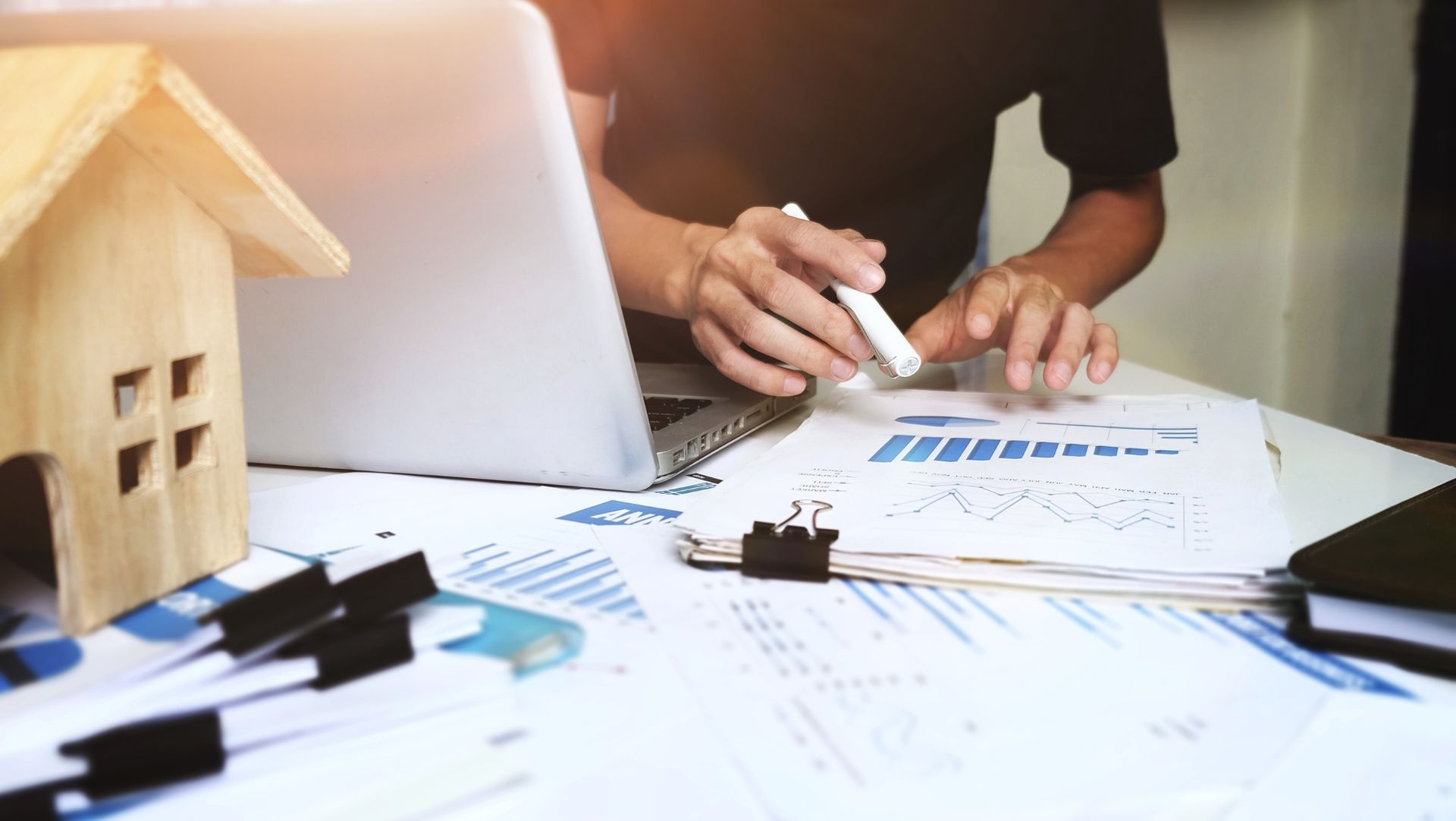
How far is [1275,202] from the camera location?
2299mm

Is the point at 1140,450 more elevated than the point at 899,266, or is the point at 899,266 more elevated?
the point at 899,266

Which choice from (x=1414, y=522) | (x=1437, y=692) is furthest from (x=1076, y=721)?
(x=1414, y=522)

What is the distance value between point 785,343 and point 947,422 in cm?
15

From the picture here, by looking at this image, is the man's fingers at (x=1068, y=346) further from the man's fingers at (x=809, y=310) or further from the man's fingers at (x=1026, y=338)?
the man's fingers at (x=809, y=310)

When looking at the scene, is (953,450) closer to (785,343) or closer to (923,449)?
(923,449)

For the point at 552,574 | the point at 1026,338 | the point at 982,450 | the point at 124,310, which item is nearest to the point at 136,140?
the point at 124,310

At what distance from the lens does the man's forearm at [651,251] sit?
872 millimetres

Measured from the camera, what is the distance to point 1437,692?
1.15ft

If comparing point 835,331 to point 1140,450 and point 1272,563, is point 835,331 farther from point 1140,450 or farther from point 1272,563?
point 1272,563

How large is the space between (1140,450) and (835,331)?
23cm

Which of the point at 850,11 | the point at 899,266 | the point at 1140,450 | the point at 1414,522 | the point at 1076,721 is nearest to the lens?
the point at 1076,721

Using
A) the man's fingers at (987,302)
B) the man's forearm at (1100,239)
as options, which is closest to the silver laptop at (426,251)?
the man's fingers at (987,302)

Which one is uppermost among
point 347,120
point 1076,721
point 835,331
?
point 347,120

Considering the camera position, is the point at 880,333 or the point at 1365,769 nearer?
the point at 1365,769
